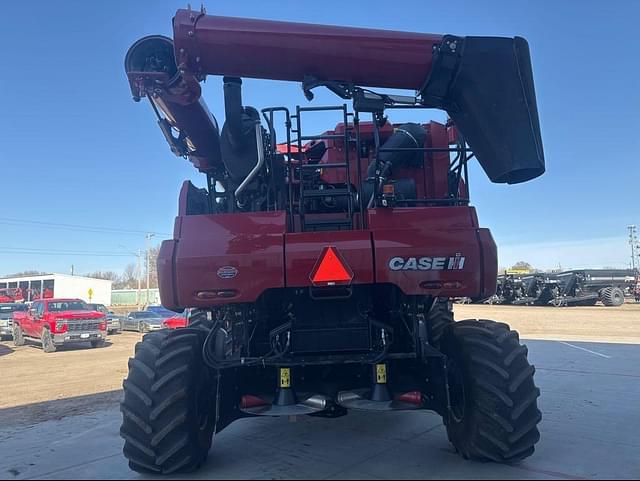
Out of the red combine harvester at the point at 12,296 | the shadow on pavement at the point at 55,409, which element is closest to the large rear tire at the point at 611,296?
the shadow on pavement at the point at 55,409

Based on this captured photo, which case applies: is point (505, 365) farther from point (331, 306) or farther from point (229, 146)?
point (229, 146)

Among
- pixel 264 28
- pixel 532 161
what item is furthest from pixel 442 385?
pixel 264 28

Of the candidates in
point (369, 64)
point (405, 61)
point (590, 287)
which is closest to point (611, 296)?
point (590, 287)

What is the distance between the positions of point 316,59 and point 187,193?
6.69ft

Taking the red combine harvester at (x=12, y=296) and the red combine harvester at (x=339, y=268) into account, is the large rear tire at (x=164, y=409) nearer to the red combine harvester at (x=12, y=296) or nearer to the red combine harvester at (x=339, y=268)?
the red combine harvester at (x=339, y=268)

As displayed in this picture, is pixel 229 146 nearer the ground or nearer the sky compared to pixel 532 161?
nearer the sky

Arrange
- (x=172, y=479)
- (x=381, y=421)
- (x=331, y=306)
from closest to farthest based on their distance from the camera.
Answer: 1. (x=172, y=479)
2. (x=331, y=306)
3. (x=381, y=421)

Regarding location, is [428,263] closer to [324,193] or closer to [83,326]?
[324,193]

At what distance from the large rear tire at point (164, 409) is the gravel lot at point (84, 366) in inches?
163

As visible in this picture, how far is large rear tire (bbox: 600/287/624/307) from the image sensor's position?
3150 cm

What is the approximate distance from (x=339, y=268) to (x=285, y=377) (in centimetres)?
102

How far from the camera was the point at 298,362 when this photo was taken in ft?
13.6

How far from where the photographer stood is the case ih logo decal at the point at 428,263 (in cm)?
405

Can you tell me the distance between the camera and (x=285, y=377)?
164 inches
